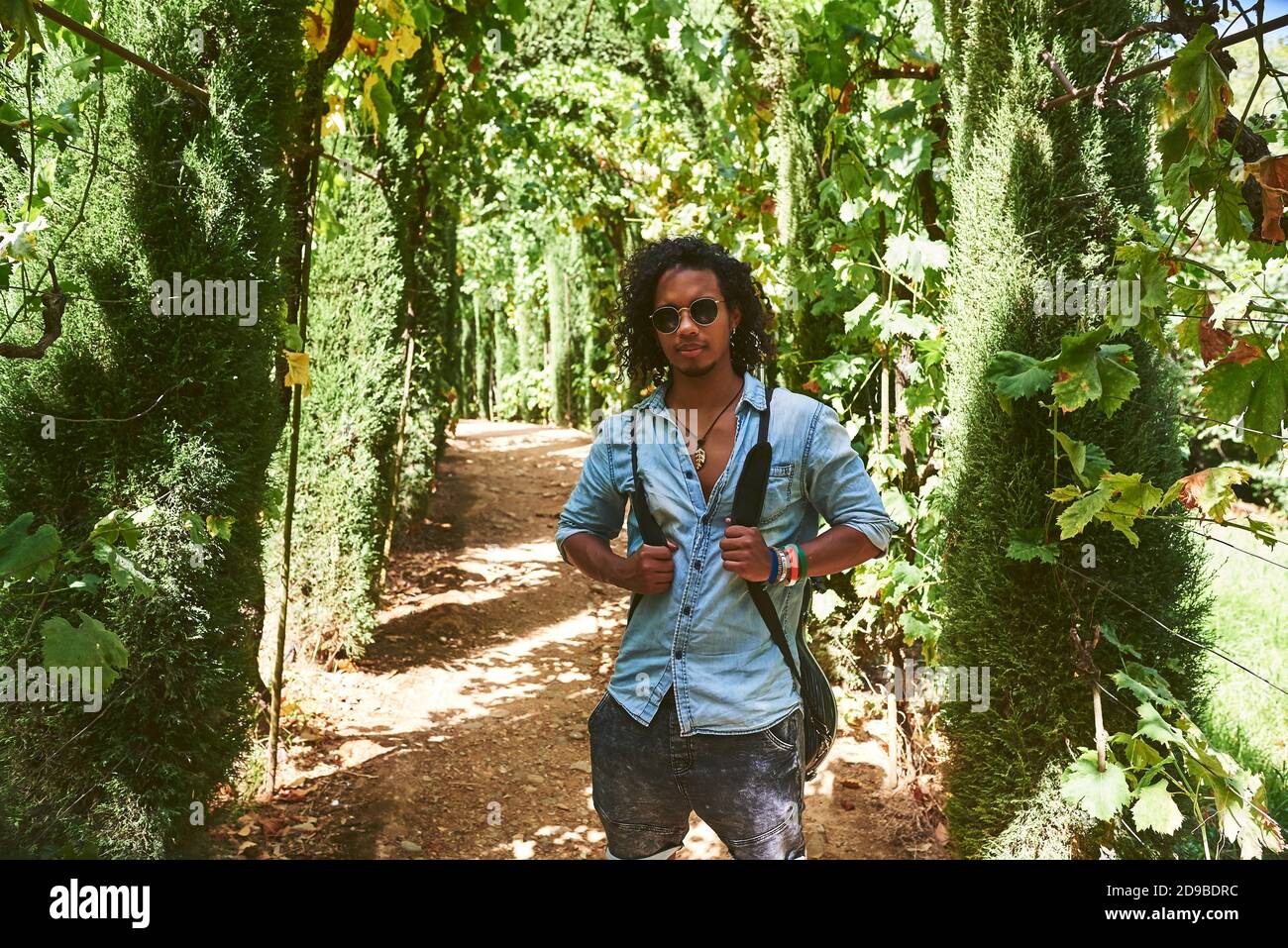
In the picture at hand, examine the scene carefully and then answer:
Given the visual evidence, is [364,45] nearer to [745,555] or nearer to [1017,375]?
[1017,375]

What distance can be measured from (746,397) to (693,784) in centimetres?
94

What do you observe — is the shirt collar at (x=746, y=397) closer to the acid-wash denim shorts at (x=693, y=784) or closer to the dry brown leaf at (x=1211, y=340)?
the acid-wash denim shorts at (x=693, y=784)

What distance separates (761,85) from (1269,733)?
522 cm

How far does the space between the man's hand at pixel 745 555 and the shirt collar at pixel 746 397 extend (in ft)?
1.21

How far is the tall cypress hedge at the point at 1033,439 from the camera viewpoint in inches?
123

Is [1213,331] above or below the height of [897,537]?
above

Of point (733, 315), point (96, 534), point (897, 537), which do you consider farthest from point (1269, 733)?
point (96, 534)

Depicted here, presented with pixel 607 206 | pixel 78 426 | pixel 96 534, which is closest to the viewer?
pixel 96 534

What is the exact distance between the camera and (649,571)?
218 cm

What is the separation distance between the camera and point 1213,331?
233 centimetres

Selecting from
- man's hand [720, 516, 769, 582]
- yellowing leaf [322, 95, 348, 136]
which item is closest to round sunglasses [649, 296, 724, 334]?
man's hand [720, 516, 769, 582]

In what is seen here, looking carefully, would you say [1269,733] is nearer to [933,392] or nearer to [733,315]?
[933,392]

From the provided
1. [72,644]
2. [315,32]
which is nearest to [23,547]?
[72,644]
